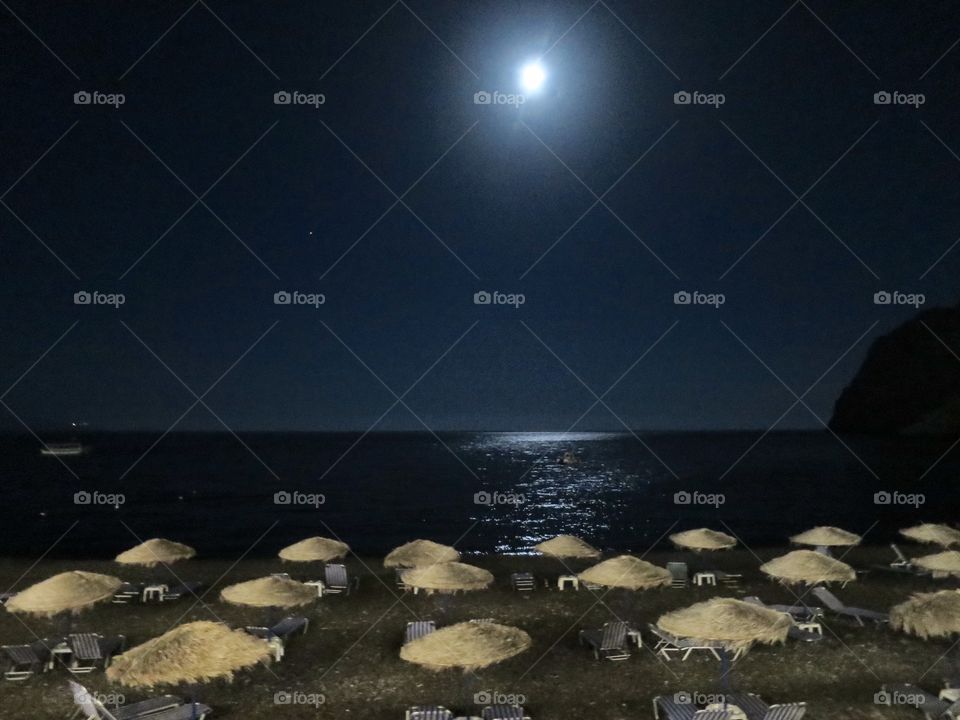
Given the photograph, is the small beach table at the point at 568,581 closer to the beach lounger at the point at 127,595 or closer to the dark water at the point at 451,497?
the beach lounger at the point at 127,595

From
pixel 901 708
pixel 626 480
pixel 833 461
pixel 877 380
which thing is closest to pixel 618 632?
pixel 901 708

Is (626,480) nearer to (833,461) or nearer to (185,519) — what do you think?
(833,461)

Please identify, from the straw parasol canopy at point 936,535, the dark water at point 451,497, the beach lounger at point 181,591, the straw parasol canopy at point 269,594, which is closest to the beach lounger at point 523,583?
the straw parasol canopy at point 269,594

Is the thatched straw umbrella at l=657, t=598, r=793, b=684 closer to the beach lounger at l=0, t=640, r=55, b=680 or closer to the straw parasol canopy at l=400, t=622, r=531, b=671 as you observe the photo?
the straw parasol canopy at l=400, t=622, r=531, b=671

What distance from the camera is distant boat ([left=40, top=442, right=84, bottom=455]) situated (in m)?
111

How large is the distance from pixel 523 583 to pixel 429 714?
8.21 meters

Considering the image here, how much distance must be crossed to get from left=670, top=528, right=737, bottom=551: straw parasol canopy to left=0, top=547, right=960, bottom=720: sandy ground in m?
1.37

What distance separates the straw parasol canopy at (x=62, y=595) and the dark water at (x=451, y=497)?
24.9 meters

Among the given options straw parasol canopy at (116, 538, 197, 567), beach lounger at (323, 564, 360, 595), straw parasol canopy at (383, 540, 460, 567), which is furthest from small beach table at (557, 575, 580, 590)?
straw parasol canopy at (116, 538, 197, 567)

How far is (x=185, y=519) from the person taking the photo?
1966 inches

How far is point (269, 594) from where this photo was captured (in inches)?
504

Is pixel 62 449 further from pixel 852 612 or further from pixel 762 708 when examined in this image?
pixel 762 708

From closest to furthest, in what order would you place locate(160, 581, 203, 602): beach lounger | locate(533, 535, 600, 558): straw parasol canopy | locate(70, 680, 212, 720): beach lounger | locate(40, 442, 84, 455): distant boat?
locate(70, 680, 212, 720): beach lounger
locate(160, 581, 203, 602): beach lounger
locate(533, 535, 600, 558): straw parasol canopy
locate(40, 442, 84, 455): distant boat

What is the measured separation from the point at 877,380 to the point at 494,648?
360 feet
